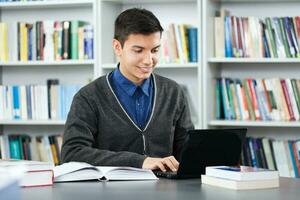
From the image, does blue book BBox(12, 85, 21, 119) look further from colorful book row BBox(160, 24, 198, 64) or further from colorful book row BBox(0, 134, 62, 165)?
colorful book row BBox(160, 24, 198, 64)

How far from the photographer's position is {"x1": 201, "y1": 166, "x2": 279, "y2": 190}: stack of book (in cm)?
196

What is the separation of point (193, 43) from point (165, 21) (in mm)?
354

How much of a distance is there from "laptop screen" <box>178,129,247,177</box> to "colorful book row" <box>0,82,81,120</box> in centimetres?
211

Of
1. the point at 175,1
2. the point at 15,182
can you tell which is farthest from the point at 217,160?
the point at 175,1

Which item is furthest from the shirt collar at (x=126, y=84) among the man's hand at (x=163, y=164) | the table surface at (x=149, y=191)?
the table surface at (x=149, y=191)

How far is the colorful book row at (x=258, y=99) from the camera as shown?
380 cm

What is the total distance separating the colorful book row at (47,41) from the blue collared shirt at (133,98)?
1459mm

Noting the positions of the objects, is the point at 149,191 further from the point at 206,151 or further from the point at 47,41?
the point at 47,41

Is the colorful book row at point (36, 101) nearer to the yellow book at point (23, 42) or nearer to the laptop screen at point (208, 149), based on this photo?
the yellow book at point (23, 42)

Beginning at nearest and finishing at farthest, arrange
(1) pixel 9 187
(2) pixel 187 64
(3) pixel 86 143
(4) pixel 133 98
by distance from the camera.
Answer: (1) pixel 9 187, (3) pixel 86 143, (4) pixel 133 98, (2) pixel 187 64

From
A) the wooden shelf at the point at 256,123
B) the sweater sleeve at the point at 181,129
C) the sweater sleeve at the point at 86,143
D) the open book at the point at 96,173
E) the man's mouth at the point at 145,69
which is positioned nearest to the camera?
the open book at the point at 96,173

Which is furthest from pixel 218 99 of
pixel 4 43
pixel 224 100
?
pixel 4 43

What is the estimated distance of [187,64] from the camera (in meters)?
3.88

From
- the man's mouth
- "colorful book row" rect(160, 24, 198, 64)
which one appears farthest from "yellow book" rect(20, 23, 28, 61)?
the man's mouth
